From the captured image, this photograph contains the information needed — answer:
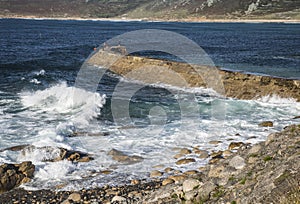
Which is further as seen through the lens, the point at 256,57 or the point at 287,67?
the point at 256,57

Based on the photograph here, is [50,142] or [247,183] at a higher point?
[247,183]

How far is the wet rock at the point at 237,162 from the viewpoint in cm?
821

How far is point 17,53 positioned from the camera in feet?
145

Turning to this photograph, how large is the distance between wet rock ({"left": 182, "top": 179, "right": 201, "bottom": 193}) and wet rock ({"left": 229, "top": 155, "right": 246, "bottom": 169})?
1.09m

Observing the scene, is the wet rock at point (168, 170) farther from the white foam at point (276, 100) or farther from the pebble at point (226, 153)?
the white foam at point (276, 100)

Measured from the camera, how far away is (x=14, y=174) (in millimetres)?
10789

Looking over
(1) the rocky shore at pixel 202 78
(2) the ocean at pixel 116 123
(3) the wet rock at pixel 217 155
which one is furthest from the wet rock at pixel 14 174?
(1) the rocky shore at pixel 202 78

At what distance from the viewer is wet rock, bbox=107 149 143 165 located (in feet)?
40.5

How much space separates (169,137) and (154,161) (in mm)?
2862

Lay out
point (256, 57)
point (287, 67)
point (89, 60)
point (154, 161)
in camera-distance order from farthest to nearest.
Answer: point (256, 57) < point (89, 60) < point (287, 67) < point (154, 161)

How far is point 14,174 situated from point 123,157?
3868 mm

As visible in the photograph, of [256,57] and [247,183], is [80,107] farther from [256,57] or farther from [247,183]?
[256,57]

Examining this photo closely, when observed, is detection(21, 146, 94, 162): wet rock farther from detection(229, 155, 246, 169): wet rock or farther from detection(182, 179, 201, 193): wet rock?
detection(229, 155, 246, 169): wet rock

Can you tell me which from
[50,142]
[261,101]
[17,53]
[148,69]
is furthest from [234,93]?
[17,53]
